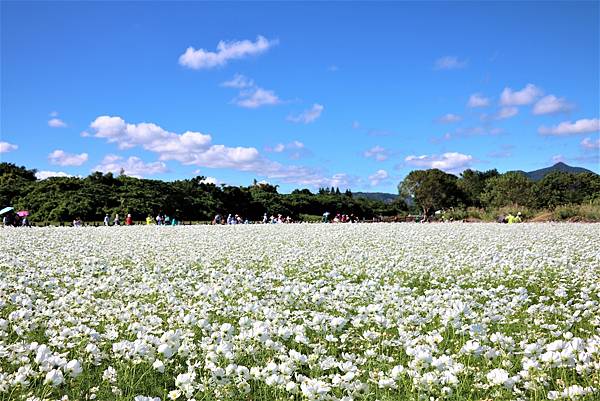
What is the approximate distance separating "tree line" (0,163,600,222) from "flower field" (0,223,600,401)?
3199cm

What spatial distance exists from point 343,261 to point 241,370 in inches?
289

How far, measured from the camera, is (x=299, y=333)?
412cm

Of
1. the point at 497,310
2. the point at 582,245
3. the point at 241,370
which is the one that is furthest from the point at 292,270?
the point at 582,245

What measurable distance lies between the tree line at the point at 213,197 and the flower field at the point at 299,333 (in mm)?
31994

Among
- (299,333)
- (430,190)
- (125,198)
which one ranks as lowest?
(299,333)

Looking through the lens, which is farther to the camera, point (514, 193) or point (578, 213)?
point (514, 193)

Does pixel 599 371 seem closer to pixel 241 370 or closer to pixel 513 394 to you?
pixel 513 394

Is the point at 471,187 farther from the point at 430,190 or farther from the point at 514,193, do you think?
the point at 514,193

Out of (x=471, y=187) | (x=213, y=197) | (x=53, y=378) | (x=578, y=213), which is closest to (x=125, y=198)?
(x=213, y=197)

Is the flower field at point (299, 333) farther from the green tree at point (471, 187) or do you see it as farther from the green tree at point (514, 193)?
the green tree at point (471, 187)

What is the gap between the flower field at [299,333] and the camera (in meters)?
3.35

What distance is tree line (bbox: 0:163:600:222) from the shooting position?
40.3 m

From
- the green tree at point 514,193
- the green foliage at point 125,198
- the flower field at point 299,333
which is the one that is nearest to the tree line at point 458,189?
the green tree at point 514,193

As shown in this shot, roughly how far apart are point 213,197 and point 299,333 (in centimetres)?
4893
